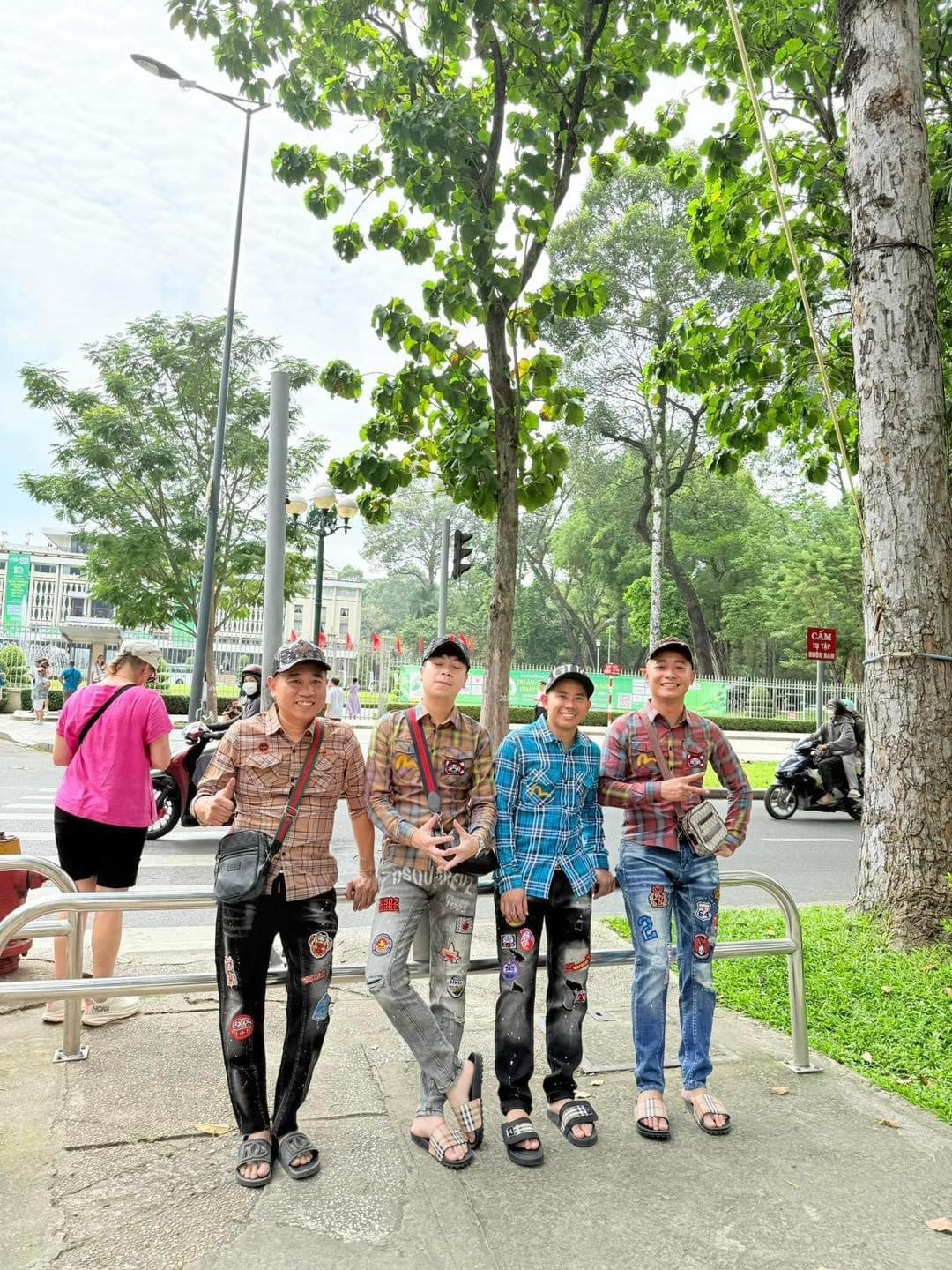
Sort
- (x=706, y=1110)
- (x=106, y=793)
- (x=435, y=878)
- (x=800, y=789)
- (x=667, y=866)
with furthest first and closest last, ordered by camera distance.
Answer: (x=800, y=789), (x=106, y=793), (x=667, y=866), (x=706, y=1110), (x=435, y=878)

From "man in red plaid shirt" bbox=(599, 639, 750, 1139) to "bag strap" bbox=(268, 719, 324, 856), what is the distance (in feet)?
3.66

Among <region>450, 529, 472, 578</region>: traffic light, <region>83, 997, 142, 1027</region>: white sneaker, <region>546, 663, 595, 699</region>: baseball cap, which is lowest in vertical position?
<region>83, 997, 142, 1027</region>: white sneaker

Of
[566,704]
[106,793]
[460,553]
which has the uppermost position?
[460,553]

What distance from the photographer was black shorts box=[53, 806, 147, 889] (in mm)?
4109

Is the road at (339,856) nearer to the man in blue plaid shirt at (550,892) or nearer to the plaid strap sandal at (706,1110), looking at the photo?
the man in blue plaid shirt at (550,892)

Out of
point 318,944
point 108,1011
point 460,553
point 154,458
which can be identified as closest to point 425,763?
point 318,944

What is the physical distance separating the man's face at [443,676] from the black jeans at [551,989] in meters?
0.77

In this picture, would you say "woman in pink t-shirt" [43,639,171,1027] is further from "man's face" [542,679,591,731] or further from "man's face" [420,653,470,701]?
"man's face" [542,679,591,731]

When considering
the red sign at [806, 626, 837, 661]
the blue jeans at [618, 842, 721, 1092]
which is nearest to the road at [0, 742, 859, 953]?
the red sign at [806, 626, 837, 661]

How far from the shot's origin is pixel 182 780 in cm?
920

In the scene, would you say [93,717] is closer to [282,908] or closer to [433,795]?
[282,908]

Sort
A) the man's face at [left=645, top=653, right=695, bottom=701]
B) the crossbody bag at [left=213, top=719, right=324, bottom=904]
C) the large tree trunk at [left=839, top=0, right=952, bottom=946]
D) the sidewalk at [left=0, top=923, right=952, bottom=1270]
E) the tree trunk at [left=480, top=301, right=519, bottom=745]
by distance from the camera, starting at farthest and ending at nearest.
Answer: the tree trunk at [left=480, top=301, right=519, bottom=745] → the large tree trunk at [left=839, top=0, right=952, bottom=946] → the man's face at [left=645, top=653, right=695, bottom=701] → the crossbody bag at [left=213, top=719, right=324, bottom=904] → the sidewalk at [left=0, top=923, right=952, bottom=1270]

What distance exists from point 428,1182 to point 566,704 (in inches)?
63.8

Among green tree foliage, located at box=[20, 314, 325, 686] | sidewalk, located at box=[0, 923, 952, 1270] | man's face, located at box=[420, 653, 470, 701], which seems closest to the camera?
sidewalk, located at box=[0, 923, 952, 1270]
